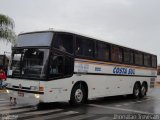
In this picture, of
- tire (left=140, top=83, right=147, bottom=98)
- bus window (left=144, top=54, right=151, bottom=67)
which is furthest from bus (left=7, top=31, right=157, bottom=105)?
bus window (left=144, top=54, right=151, bottom=67)

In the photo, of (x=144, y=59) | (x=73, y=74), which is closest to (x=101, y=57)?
(x=73, y=74)

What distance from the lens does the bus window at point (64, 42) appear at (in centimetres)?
1250

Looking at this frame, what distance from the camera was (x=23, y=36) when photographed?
1331 centimetres

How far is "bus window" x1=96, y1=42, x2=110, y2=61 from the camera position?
49.6 feet

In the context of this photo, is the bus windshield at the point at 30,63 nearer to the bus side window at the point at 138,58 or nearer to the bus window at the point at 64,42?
the bus window at the point at 64,42

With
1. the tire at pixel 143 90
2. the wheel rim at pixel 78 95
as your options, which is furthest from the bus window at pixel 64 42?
the tire at pixel 143 90

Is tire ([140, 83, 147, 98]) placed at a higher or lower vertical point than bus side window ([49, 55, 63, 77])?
lower

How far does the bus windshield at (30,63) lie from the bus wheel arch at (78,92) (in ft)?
6.97

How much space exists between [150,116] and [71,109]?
316 centimetres

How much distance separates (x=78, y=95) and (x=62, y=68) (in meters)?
1.76

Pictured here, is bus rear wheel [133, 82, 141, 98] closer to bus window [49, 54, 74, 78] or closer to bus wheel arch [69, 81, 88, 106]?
bus wheel arch [69, 81, 88, 106]

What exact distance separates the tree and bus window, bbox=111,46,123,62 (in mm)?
11327

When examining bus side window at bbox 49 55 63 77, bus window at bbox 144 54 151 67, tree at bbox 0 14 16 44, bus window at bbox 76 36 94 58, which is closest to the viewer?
bus side window at bbox 49 55 63 77

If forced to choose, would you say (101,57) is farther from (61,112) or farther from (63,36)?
(61,112)
